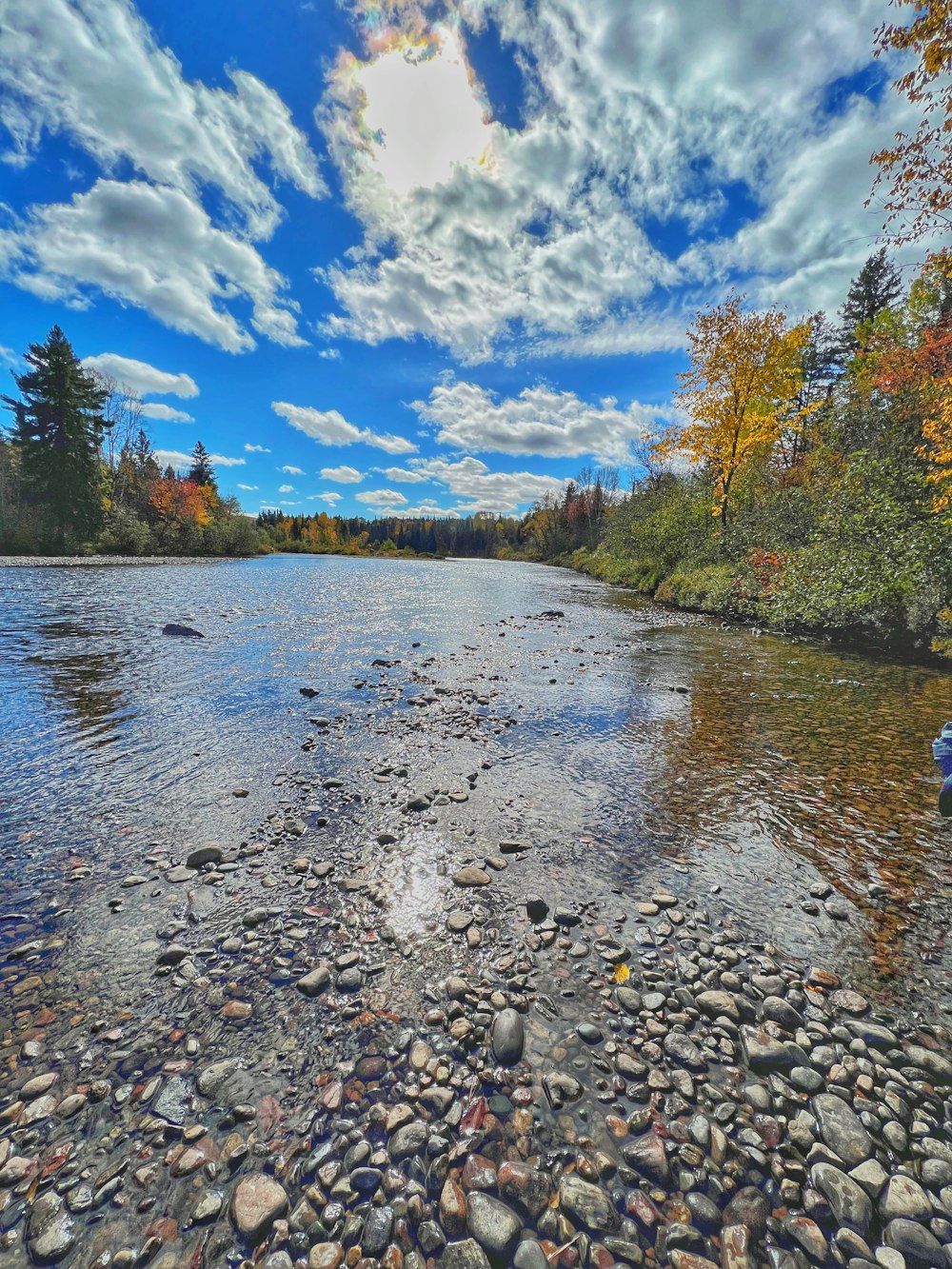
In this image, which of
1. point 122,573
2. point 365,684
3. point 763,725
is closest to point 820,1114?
point 763,725

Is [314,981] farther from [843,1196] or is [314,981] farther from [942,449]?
[942,449]

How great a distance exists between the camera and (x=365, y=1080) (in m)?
2.37

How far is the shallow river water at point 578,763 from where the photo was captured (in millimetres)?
3725

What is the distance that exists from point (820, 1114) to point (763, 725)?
609 cm

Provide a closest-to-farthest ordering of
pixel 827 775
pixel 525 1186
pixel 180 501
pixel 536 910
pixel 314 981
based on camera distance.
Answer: pixel 525 1186 < pixel 314 981 < pixel 536 910 < pixel 827 775 < pixel 180 501

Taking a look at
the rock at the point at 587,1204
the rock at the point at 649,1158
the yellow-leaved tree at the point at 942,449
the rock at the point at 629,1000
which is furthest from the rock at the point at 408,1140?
the yellow-leaved tree at the point at 942,449

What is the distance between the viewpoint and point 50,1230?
1742 millimetres

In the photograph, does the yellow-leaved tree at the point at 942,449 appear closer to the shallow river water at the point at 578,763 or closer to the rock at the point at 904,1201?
the shallow river water at the point at 578,763

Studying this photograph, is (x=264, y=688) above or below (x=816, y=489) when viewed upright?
below

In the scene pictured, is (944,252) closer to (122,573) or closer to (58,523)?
(122,573)

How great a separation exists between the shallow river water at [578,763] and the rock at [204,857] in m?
0.21

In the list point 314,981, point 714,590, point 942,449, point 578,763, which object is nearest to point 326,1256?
point 314,981

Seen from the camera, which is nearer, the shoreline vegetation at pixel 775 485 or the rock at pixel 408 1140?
the rock at pixel 408 1140

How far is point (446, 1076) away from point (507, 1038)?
38 cm
